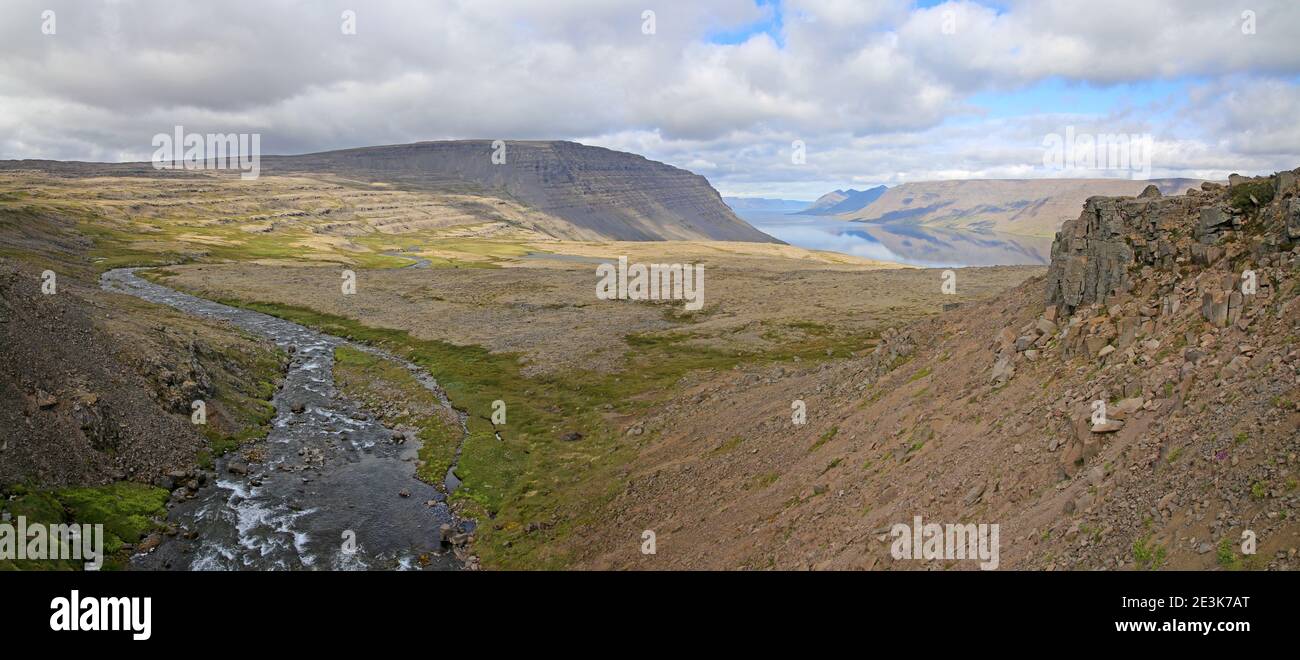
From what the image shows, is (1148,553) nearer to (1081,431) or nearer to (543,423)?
(1081,431)

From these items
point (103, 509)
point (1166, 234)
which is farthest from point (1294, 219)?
point (103, 509)

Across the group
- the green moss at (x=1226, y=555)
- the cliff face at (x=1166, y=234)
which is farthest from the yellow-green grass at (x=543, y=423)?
the green moss at (x=1226, y=555)

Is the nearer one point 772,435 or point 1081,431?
point 1081,431

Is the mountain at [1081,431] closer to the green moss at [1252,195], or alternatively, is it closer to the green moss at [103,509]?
the green moss at [1252,195]

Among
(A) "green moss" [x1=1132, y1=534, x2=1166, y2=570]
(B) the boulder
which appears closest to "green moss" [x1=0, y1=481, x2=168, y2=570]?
(A) "green moss" [x1=1132, y1=534, x2=1166, y2=570]

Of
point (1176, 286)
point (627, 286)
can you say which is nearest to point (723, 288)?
point (627, 286)

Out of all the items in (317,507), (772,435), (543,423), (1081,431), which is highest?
(1081,431)

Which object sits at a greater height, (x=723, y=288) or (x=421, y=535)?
(x=723, y=288)
